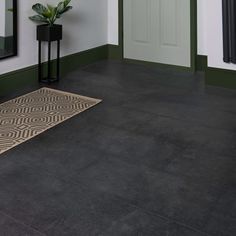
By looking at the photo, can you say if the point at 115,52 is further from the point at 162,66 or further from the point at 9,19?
the point at 9,19

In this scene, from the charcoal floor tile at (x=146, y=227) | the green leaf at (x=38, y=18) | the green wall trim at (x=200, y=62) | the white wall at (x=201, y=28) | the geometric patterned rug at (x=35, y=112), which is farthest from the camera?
the green wall trim at (x=200, y=62)

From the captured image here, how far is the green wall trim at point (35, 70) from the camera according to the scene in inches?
149

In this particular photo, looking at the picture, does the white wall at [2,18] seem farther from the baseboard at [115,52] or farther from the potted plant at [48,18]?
the baseboard at [115,52]

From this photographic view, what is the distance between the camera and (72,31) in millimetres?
4434

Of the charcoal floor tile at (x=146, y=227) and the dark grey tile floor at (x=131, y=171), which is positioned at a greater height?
the dark grey tile floor at (x=131, y=171)

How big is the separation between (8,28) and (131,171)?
2.02m

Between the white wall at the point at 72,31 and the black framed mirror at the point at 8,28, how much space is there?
0.20ft

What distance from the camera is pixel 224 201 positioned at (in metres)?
2.06

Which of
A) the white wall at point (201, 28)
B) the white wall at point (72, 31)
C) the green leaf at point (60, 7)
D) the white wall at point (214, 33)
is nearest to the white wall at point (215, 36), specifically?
the white wall at point (214, 33)

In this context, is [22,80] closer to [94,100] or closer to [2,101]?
[2,101]

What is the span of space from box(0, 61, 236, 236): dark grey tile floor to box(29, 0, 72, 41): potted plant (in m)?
0.69

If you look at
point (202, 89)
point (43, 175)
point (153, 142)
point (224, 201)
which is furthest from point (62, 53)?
point (224, 201)

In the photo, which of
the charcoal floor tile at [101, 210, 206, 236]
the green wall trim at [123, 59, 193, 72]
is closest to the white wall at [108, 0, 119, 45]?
the green wall trim at [123, 59, 193, 72]

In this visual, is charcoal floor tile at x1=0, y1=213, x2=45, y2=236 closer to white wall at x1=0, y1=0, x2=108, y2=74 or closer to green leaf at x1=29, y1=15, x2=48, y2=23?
white wall at x1=0, y1=0, x2=108, y2=74
